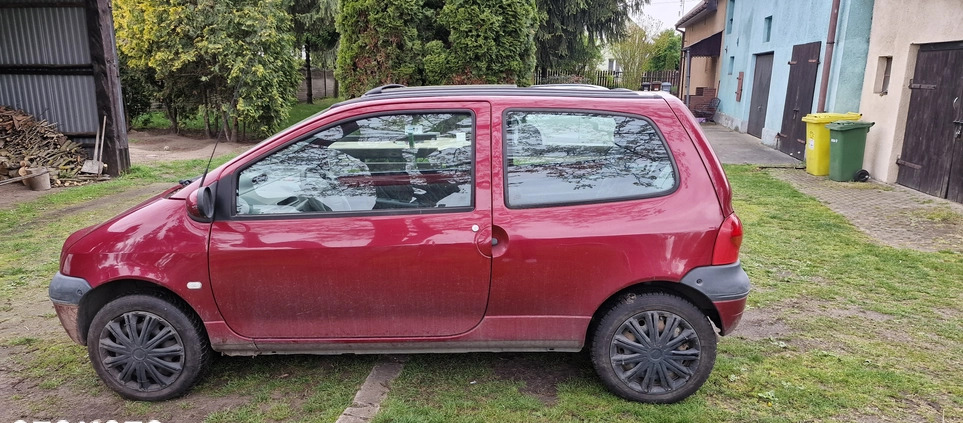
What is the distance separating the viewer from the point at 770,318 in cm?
459

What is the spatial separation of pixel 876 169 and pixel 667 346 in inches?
360

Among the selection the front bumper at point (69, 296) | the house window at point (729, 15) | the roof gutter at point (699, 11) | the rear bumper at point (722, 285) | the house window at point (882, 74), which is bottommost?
the front bumper at point (69, 296)

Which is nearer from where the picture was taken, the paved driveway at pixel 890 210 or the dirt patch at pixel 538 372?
the dirt patch at pixel 538 372

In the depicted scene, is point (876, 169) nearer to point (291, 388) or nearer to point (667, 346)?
point (667, 346)

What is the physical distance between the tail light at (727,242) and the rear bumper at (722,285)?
42 millimetres

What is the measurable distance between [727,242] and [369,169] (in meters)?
1.91

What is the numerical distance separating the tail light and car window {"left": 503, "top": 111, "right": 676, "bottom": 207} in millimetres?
342

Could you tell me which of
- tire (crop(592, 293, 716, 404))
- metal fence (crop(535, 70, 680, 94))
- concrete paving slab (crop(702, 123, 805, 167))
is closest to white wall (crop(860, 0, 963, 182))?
concrete paving slab (crop(702, 123, 805, 167))

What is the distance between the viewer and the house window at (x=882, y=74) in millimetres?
10461

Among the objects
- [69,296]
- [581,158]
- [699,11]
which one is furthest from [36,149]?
[699,11]

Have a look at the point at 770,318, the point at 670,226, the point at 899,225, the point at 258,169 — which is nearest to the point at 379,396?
the point at 258,169

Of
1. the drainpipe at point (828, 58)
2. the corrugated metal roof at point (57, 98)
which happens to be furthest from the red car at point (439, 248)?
the drainpipe at point (828, 58)

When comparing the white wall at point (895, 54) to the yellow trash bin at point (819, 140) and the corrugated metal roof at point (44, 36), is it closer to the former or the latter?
the yellow trash bin at point (819, 140)

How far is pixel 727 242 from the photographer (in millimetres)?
3182
